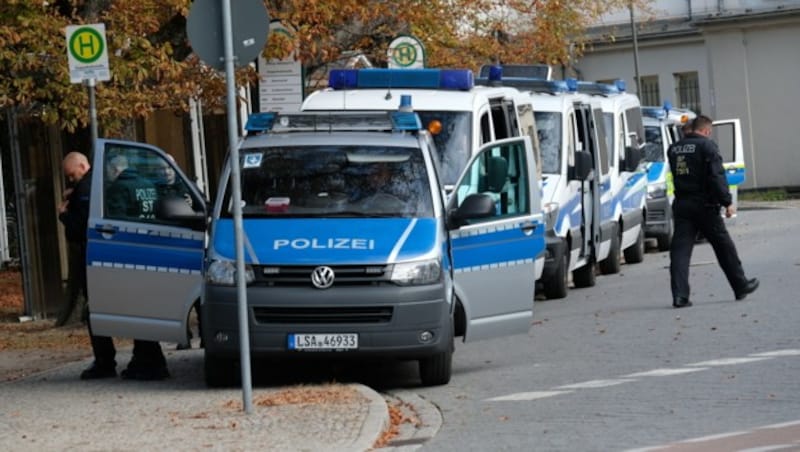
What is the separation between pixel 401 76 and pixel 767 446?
9.46 meters

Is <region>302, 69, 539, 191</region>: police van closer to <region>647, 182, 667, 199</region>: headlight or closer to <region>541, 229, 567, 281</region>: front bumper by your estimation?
<region>541, 229, 567, 281</region>: front bumper

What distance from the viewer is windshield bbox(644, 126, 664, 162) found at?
30.5 meters

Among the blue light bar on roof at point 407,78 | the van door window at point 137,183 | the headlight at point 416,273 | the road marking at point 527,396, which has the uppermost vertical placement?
the blue light bar on roof at point 407,78

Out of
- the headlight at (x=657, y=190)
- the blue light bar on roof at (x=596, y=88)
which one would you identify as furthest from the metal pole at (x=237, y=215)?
the headlight at (x=657, y=190)

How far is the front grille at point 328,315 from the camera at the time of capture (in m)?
13.1

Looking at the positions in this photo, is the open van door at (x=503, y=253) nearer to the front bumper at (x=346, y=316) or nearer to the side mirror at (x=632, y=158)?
the front bumper at (x=346, y=316)

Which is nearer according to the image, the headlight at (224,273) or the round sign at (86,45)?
the headlight at (224,273)

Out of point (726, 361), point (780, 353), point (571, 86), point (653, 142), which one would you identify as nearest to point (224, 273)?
point (726, 361)

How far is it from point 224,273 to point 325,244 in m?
0.77

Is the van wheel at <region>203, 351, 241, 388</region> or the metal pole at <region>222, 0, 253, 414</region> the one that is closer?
the metal pole at <region>222, 0, 253, 414</region>

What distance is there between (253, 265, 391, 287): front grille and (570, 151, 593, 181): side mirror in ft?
29.8

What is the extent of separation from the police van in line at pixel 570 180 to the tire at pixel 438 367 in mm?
7119

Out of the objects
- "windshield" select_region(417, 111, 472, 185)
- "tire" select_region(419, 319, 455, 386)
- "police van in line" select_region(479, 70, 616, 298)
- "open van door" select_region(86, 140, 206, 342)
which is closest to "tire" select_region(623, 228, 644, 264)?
"police van in line" select_region(479, 70, 616, 298)

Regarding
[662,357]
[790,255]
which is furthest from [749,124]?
[662,357]
